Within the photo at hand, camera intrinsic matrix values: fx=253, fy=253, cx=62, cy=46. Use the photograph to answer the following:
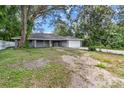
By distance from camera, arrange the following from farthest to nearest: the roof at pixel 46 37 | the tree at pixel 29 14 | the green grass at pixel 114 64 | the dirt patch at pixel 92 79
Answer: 1. the roof at pixel 46 37
2. the tree at pixel 29 14
3. the green grass at pixel 114 64
4. the dirt patch at pixel 92 79

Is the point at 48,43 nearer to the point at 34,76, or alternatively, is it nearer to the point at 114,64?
the point at 114,64

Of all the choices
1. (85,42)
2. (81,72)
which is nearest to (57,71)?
(81,72)

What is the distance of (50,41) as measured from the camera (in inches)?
669

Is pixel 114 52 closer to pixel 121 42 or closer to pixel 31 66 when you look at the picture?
pixel 121 42

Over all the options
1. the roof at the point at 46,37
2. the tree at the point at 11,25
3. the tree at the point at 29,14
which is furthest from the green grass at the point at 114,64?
the roof at the point at 46,37

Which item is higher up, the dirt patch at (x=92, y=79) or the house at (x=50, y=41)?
the house at (x=50, y=41)

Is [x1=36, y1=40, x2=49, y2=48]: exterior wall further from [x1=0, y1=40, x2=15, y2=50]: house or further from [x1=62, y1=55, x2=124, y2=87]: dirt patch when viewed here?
[x1=62, y1=55, x2=124, y2=87]: dirt patch

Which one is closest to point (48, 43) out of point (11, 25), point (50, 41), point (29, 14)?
point (50, 41)

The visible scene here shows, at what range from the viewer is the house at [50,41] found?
15.7 meters

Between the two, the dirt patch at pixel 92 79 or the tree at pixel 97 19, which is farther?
the tree at pixel 97 19

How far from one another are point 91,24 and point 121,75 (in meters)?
4.46

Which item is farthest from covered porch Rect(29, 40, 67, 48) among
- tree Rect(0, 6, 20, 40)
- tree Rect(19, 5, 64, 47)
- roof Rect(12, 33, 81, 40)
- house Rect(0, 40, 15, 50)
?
tree Rect(19, 5, 64, 47)

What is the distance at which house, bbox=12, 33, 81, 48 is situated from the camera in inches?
618

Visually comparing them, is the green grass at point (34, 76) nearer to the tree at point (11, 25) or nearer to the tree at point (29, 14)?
the tree at point (11, 25)
